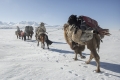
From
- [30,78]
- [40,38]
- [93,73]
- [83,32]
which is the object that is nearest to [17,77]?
[30,78]

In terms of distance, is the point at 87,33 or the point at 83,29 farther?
the point at 83,29

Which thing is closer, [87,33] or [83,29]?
[87,33]

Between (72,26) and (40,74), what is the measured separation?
2.51 meters

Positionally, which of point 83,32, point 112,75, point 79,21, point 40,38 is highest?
point 79,21

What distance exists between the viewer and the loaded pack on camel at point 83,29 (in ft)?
16.5

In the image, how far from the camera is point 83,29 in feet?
17.3

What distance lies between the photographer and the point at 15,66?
15.4 ft

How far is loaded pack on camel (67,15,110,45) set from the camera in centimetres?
503

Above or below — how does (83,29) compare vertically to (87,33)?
above

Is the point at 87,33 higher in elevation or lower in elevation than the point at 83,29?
lower

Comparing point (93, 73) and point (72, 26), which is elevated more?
point (72, 26)

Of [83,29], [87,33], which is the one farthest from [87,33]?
[83,29]

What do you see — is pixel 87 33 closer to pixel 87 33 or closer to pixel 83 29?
pixel 87 33

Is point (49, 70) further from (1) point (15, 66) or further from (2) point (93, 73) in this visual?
(2) point (93, 73)
